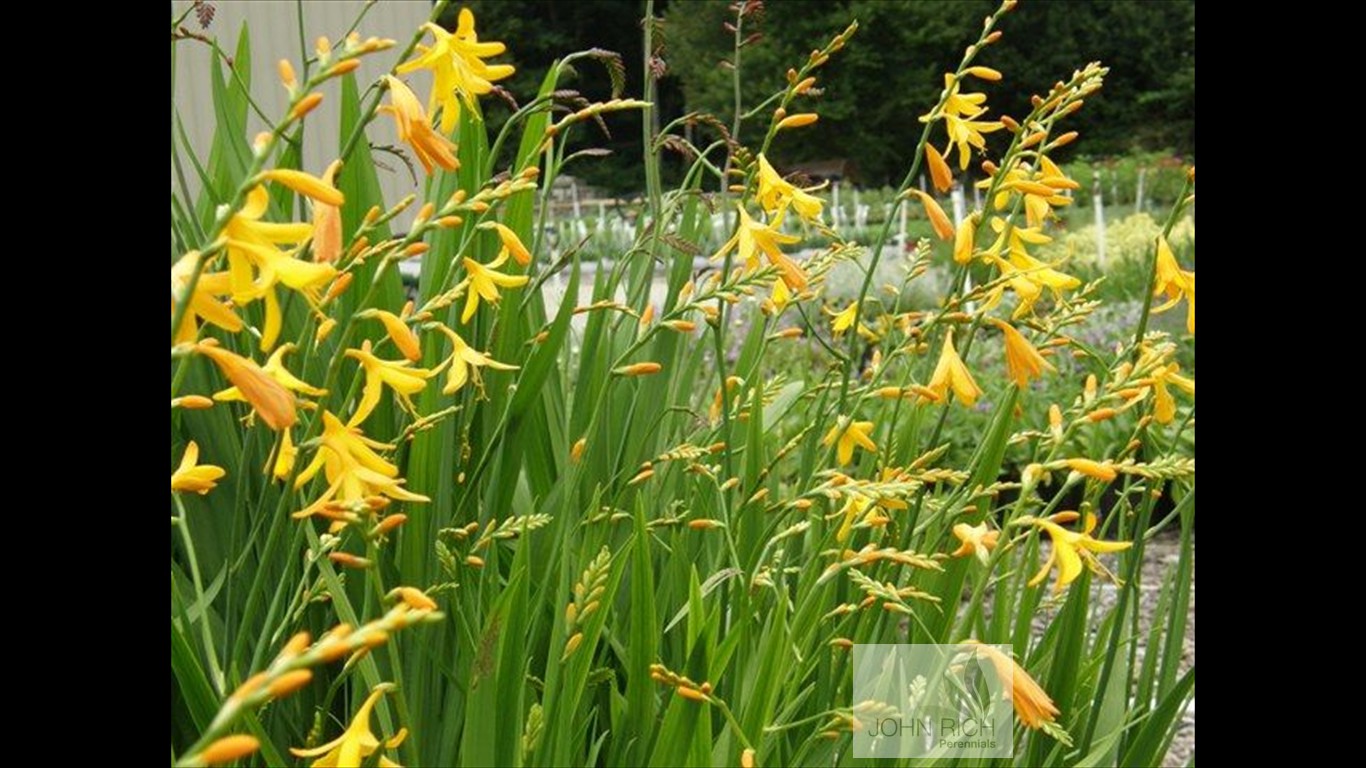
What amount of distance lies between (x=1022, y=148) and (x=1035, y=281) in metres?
0.14

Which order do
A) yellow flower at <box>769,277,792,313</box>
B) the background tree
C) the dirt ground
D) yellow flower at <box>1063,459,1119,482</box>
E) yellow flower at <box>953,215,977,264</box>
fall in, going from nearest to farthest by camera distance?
yellow flower at <box>1063,459,1119,482</box> < yellow flower at <box>953,215,977,264</box> < yellow flower at <box>769,277,792,313</box> < the dirt ground < the background tree

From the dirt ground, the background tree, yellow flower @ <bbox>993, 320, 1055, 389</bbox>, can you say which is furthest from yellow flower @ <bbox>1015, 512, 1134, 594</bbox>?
the background tree

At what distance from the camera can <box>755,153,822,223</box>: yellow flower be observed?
1565 mm

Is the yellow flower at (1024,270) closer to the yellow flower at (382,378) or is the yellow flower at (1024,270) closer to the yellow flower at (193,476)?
the yellow flower at (382,378)

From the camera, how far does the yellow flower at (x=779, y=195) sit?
5.14ft

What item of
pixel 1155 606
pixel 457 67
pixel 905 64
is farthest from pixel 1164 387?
pixel 905 64

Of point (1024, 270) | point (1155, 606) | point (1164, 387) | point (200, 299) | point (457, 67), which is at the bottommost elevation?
point (1155, 606)

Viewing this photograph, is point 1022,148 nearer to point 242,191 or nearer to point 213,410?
point 213,410

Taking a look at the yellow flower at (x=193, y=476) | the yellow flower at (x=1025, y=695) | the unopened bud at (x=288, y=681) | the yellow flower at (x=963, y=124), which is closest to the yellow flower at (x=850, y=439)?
the yellow flower at (x=963, y=124)

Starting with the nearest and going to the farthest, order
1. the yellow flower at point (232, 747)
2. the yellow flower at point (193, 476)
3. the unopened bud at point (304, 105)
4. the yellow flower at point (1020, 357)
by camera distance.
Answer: the yellow flower at point (232, 747) → the unopened bud at point (304, 105) → the yellow flower at point (193, 476) → the yellow flower at point (1020, 357)

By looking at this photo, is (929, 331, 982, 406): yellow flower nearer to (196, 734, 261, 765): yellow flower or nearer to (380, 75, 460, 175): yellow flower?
(380, 75, 460, 175): yellow flower

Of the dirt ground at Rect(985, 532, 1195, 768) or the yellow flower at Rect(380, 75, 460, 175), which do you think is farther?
the dirt ground at Rect(985, 532, 1195, 768)

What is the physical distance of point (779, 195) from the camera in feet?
5.29

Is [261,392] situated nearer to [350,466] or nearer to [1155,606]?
[350,466]
